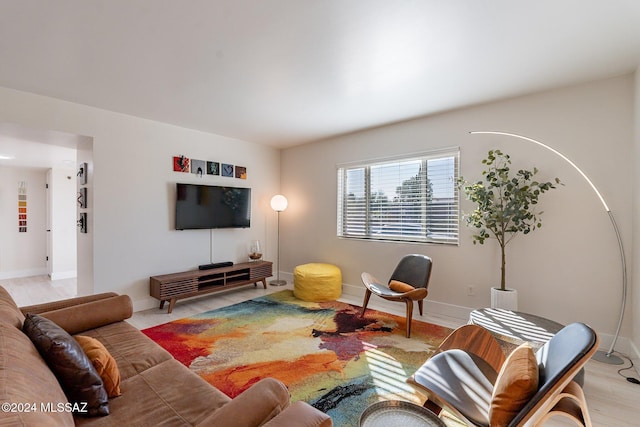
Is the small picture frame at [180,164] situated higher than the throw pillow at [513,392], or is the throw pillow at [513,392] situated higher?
the small picture frame at [180,164]

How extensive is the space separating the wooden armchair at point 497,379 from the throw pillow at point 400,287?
1.28 metres

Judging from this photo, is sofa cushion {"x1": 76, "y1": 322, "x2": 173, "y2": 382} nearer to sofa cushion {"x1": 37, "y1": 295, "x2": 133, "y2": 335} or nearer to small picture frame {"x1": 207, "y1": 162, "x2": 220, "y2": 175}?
sofa cushion {"x1": 37, "y1": 295, "x2": 133, "y2": 335}

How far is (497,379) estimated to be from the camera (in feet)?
4.27

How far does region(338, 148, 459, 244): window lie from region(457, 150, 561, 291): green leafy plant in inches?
17.9

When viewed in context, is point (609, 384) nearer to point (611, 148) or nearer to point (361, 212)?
point (611, 148)

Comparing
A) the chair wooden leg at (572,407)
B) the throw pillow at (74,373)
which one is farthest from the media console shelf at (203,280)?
the chair wooden leg at (572,407)

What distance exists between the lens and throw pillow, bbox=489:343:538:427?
113cm

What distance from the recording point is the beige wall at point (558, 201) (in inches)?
104

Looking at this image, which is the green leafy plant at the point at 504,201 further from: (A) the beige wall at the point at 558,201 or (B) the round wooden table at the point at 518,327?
(B) the round wooden table at the point at 518,327

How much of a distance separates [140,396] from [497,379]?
5.46ft

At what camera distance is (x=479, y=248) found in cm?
334

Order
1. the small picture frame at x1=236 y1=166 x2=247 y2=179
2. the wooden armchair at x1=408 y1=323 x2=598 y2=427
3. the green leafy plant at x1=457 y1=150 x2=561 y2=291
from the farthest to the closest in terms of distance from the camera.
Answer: the small picture frame at x1=236 y1=166 x2=247 y2=179 < the green leafy plant at x1=457 y1=150 x2=561 y2=291 < the wooden armchair at x1=408 y1=323 x2=598 y2=427

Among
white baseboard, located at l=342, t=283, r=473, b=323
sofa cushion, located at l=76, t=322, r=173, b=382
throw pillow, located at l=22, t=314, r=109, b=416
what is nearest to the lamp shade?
white baseboard, located at l=342, t=283, r=473, b=323

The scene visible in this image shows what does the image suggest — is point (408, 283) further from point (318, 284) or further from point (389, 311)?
point (318, 284)
